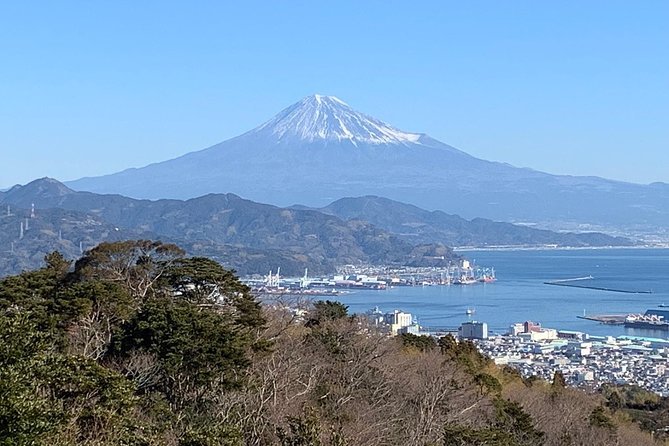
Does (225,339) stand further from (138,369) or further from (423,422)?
(423,422)

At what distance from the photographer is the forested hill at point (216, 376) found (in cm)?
576

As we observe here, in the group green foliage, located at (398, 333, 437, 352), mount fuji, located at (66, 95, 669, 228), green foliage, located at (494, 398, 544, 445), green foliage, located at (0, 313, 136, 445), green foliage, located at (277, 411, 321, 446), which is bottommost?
green foliage, located at (494, 398, 544, 445)

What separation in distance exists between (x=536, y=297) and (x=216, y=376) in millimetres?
38609

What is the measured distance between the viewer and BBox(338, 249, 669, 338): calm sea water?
37.3 meters

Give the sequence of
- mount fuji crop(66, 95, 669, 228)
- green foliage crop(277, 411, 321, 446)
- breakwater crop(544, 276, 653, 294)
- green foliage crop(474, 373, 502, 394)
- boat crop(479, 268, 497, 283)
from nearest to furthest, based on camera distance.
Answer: green foliage crop(277, 411, 321, 446)
green foliage crop(474, 373, 502, 394)
breakwater crop(544, 276, 653, 294)
boat crop(479, 268, 497, 283)
mount fuji crop(66, 95, 669, 228)

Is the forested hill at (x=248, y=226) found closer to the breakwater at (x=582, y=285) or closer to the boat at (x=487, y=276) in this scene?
the boat at (x=487, y=276)

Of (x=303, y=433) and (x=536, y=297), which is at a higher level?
(x=303, y=433)

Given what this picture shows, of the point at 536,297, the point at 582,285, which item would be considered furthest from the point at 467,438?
the point at 582,285

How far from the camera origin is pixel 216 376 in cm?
886

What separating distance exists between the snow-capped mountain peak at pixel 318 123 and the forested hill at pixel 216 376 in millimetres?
101512

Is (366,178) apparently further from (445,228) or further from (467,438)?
(467,438)

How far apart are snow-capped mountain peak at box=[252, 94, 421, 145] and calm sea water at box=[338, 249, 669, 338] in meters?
48.1

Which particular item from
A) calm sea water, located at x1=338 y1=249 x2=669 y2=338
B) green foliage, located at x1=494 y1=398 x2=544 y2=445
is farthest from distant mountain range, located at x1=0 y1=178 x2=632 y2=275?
green foliage, located at x1=494 y1=398 x2=544 y2=445

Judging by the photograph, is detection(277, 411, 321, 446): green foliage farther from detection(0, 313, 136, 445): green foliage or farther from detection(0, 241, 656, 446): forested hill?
detection(0, 313, 136, 445): green foliage
